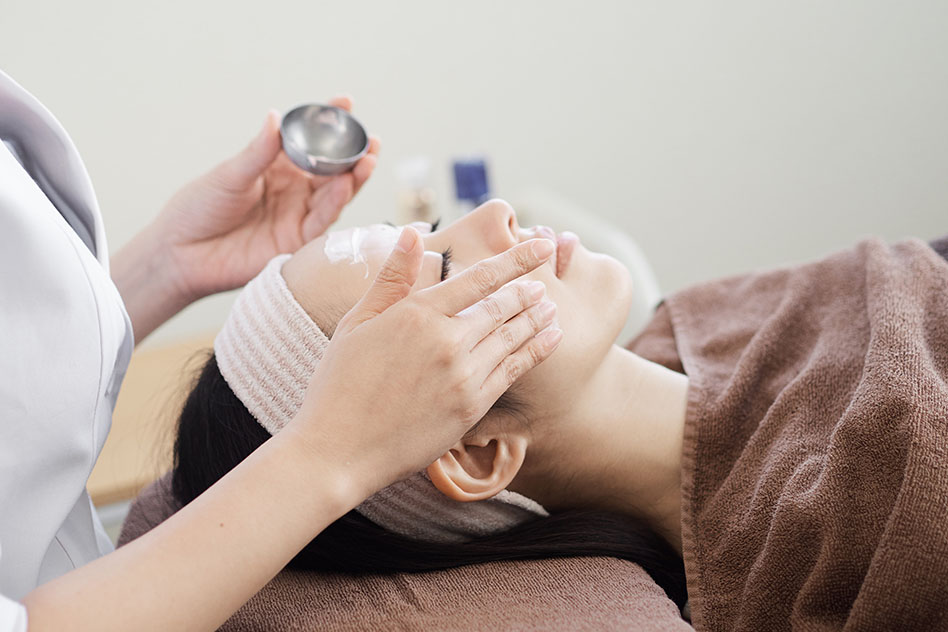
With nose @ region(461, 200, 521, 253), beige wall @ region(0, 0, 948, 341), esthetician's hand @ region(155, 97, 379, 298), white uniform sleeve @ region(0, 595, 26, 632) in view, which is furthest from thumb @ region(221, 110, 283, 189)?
beige wall @ region(0, 0, 948, 341)

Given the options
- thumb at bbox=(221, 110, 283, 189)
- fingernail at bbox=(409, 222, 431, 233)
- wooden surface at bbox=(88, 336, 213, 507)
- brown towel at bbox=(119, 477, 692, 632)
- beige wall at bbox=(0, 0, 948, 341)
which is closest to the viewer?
brown towel at bbox=(119, 477, 692, 632)

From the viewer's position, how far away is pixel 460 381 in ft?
2.28

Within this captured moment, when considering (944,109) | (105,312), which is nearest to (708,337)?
(105,312)

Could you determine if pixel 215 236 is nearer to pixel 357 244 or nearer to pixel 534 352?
pixel 357 244

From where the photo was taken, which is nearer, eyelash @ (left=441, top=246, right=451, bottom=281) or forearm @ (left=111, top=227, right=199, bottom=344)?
eyelash @ (left=441, top=246, right=451, bottom=281)

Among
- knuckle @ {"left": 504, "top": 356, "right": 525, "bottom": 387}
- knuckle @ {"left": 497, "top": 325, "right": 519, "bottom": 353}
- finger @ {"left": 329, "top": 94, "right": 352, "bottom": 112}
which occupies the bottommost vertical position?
knuckle @ {"left": 504, "top": 356, "right": 525, "bottom": 387}

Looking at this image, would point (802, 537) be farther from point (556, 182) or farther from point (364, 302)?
point (556, 182)

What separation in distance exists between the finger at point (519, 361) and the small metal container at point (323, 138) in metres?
0.60

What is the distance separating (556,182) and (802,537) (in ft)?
5.65

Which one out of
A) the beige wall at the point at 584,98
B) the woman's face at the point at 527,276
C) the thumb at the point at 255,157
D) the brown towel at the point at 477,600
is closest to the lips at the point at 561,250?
the woman's face at the point at 527,276

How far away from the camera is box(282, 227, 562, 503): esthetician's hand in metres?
0.69

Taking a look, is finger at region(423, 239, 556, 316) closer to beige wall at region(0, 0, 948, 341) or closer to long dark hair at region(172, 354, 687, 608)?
long dark hair at region(172, 354, 687, 608)

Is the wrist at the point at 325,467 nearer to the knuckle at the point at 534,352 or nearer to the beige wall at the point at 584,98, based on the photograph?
the knuckle at the point at 534,352

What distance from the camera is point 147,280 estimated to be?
4.24 feet
